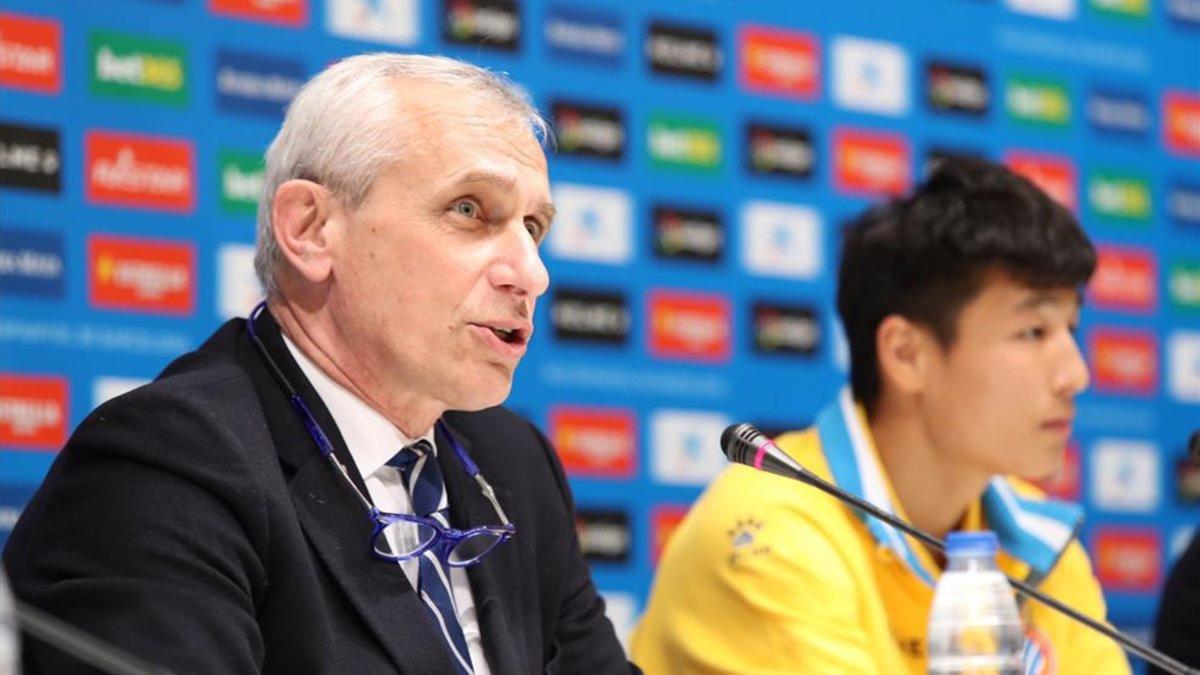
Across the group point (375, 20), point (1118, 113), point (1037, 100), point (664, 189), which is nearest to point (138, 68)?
point (375, 20)

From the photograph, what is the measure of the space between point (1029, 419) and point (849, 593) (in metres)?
0.54

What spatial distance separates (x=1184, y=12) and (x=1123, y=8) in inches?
9.4

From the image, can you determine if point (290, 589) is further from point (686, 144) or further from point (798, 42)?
point (798, 42)

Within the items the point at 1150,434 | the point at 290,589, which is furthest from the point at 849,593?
the point at 1150,434

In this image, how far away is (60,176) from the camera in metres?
3.42

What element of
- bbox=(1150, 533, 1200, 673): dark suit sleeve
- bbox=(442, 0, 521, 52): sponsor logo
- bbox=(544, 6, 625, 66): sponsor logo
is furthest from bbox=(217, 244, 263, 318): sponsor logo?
bbox=(1150, 533, 1200, 673): dark suit sleeve

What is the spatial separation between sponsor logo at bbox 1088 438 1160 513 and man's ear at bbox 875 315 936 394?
1.73 m

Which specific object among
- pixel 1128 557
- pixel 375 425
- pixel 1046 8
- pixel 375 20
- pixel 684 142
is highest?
pixel 1046 8

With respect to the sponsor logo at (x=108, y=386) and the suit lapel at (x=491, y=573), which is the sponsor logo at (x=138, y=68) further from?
the suit lapel at (x=491, y=573)

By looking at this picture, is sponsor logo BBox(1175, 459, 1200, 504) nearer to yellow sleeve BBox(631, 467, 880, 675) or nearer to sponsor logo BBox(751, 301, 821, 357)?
sponsor logo BBox(751, 301, 821, 357)

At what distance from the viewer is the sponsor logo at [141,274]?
11.3 ft

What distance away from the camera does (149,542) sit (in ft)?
5.98

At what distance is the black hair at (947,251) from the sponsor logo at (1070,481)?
5.22 ft

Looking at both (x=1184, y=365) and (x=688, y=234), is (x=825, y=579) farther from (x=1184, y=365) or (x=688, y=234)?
(x=1184, y=365)
